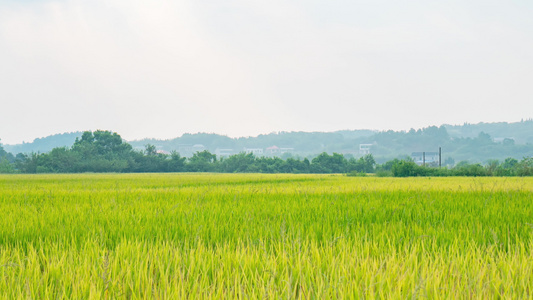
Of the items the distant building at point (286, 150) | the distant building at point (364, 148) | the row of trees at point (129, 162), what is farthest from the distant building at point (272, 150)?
the row of trees at point (129, 162)

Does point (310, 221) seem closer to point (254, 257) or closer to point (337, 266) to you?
point (254, 257)

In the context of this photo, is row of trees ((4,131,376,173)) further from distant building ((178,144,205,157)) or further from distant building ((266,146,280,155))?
distant building ((266,146,280,155))

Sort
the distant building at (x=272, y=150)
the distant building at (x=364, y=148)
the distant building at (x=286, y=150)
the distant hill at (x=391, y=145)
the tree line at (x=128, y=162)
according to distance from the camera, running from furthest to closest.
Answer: the distant building at (x=286, y=150)
the distant building at (x=272, y=150)
the distant building at (x=364, y=148)
the distant hill at (x=391, y=145)
the tree line at (x=128, y=162)

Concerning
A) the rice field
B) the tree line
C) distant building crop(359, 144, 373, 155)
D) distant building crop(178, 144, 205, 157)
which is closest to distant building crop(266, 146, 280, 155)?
distant building crop(178, 144, 205, 157)

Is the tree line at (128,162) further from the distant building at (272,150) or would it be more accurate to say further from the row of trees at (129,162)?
the distant building at (272,150)

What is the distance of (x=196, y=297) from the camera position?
151 cm

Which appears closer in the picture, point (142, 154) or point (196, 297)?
point (196, 297)

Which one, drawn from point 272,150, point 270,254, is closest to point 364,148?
point 272,150

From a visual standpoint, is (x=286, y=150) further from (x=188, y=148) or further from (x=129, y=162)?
(x=129, y=162)

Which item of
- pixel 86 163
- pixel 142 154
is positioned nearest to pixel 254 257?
pixel 86 163

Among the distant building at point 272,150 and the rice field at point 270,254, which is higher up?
the distant building at point 272,150

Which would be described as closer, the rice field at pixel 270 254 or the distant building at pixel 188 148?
the rice field at pixel 270 254

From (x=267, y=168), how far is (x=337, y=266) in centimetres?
6065

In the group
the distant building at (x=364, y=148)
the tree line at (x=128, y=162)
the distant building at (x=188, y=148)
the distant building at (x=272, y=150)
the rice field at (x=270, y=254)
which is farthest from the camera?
the distant building at (x=272, y=150)
